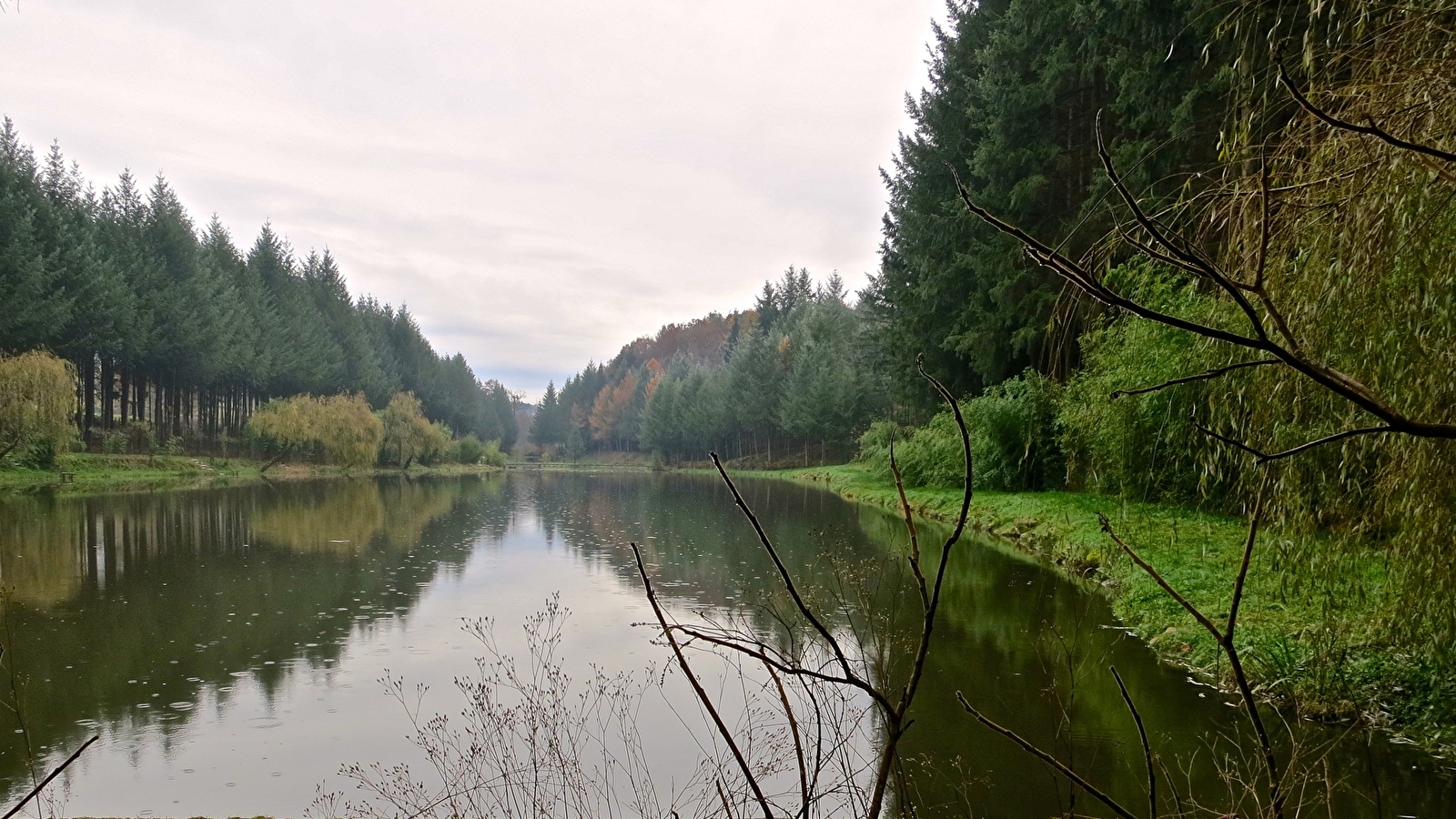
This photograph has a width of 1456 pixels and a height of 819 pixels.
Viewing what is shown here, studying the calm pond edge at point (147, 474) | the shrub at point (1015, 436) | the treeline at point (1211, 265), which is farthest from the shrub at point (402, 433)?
the shrub at point (1015, 436)

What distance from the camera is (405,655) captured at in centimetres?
900

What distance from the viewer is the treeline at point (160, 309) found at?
35.8 meters

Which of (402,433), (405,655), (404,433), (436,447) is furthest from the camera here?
(436,447)

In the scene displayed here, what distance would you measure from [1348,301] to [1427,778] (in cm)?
267

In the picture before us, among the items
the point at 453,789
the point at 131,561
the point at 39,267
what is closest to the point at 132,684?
the point at 453,789

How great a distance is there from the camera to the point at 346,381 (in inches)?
2527

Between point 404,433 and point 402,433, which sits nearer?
point 402,433

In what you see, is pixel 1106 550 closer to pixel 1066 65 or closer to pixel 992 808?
pixel 992 808

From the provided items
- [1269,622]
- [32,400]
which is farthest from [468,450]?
[1269,622]

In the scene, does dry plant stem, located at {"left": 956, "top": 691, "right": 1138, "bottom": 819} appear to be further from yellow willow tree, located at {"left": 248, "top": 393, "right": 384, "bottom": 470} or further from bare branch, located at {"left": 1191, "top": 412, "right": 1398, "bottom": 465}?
yellow willow tree, located at {"left": 248, "top": 393, "right": 384, "bottom": 470}

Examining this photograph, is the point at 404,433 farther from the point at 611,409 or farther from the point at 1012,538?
the point at 1012,538

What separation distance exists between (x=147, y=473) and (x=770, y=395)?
3551 cm

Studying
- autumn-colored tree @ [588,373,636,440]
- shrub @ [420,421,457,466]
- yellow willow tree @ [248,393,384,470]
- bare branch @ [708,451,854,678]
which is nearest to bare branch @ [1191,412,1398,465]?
bare branch @ [708,451,854,678]

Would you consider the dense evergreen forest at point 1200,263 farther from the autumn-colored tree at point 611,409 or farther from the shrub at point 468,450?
the autumn-colored tree at point 611,409
